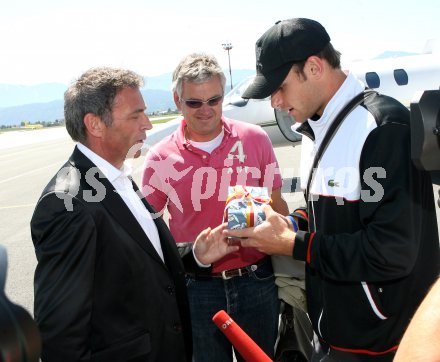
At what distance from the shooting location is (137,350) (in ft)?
6.23

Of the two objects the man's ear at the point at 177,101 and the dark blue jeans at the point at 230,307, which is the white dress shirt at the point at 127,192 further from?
the man's ear at the point at 177,101

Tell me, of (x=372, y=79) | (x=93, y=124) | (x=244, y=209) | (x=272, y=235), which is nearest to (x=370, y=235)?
(x=272, y=235)

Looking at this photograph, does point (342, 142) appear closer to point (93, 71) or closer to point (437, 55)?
point (93, 71)

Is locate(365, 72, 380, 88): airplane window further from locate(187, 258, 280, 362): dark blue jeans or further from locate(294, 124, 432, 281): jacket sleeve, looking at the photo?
locate(294, 124, 432, 281): jacket sleeve

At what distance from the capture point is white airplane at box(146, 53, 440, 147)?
411 inches

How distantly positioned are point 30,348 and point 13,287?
219 inches

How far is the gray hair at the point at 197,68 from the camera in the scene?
2.81m

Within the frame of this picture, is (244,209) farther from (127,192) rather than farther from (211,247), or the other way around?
(127,192)

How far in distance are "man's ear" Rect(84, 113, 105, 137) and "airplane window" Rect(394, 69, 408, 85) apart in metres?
12.7

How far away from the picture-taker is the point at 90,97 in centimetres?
207

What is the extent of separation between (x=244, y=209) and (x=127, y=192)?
1.83 feet

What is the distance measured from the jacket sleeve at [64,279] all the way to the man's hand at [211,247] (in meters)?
0.84

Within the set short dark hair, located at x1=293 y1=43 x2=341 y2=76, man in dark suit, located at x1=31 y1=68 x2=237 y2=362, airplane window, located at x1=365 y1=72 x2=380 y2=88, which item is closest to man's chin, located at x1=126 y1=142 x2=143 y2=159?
man in dark suit, located at x1=31 y1=68 x2=237 y2=362

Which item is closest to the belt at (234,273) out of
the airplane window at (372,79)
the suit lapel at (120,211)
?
the suit lapel at (120,211)
